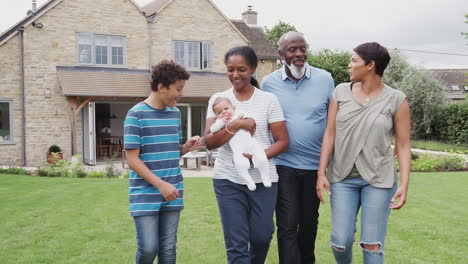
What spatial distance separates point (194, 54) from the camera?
2066 cm

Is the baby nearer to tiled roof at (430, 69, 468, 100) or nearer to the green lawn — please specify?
the green lawn

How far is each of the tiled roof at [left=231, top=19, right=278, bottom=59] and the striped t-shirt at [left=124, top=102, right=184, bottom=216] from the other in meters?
19.1

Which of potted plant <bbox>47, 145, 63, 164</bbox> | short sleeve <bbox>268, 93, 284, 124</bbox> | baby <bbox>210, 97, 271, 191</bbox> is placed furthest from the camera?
potted plant <bbox>47, 145, 63, 164</bbox>

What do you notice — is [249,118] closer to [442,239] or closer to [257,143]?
[257,143]

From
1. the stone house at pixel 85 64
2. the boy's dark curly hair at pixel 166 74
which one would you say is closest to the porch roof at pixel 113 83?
the stone house at pixel 85 64

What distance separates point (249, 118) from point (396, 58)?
3206 centimetres

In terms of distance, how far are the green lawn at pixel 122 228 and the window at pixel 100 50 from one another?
9126 millimetres

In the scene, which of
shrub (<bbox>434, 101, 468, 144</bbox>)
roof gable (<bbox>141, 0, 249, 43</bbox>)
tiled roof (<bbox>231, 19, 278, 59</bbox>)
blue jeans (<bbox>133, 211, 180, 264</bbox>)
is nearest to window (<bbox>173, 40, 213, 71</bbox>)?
roof gable (<bbox>141, 0, 249, 43</bbox>)

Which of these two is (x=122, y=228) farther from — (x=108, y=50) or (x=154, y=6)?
(x=154, y=6)

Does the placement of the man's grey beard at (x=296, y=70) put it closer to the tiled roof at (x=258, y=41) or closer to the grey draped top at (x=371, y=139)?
the grey draped top at (x=371, y=139)

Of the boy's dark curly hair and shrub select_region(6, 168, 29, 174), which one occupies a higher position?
the boy's dark curly hair

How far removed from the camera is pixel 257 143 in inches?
134

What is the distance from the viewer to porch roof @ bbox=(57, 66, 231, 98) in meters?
17.2

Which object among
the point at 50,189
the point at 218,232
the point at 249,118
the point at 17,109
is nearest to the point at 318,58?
the point at 17,109
